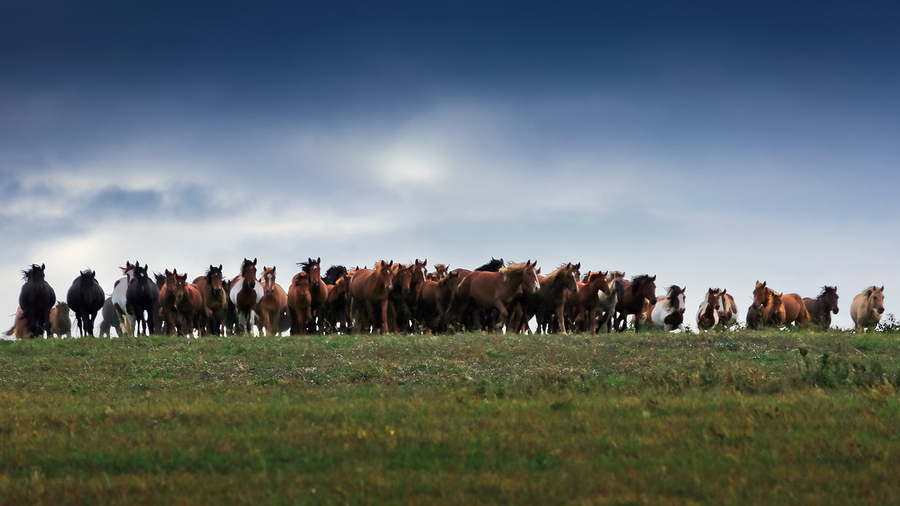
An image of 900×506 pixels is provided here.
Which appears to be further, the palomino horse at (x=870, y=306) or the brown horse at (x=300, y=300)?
the palomino horse at (x=870, y=306)

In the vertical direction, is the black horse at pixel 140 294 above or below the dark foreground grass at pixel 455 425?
above

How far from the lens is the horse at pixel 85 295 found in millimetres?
32250

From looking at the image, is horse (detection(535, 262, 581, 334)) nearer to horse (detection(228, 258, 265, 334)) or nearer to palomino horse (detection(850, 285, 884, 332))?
horse (detection(228, 258, 265, 334))

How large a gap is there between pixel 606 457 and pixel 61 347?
1795 centimetres

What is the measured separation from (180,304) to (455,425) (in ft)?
71.6

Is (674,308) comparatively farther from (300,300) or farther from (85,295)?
(85,295)

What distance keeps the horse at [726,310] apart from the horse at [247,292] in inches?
643

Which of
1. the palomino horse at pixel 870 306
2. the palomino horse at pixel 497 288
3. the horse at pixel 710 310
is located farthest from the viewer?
the palomino horse at pixel 870 306

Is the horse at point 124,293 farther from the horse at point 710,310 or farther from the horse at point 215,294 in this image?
the horse at point 710,310

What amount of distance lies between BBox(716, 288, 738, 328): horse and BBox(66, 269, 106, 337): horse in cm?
2259

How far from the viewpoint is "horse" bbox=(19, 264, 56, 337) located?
32.4 m

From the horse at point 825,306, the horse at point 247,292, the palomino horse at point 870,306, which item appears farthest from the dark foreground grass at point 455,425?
the horse at point 825,306

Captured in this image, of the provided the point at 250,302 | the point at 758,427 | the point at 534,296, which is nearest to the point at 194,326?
the point at 250,302

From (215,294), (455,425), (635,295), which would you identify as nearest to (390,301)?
(215,294)
